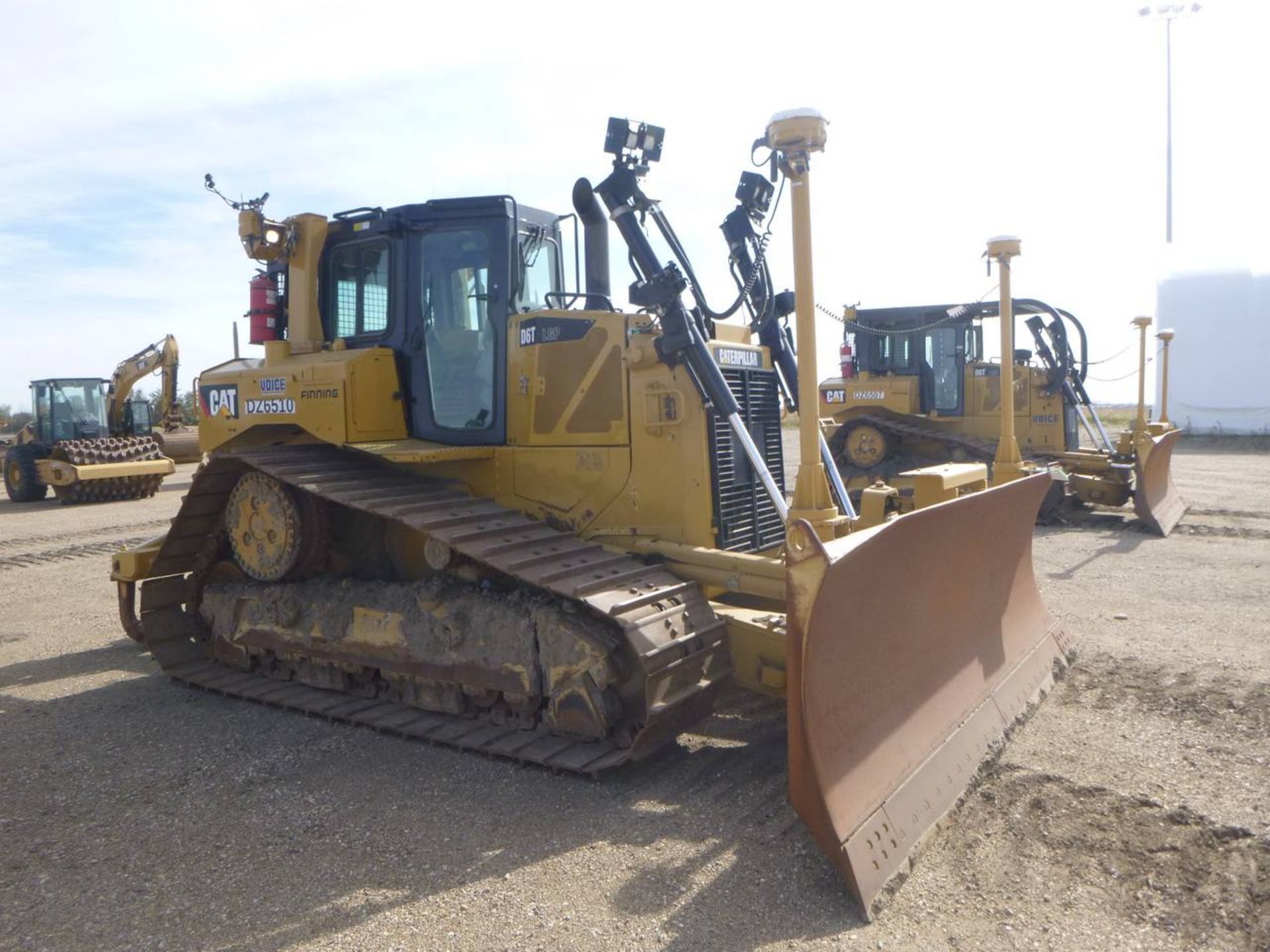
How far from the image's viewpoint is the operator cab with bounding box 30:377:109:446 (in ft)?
66.4

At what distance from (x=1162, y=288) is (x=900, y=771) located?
36.3 m

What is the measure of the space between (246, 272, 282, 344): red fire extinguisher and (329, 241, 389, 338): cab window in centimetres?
44

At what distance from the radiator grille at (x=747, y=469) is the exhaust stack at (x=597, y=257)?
117cm

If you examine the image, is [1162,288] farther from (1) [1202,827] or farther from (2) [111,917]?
(2) [111,917]

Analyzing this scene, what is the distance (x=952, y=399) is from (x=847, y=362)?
5.61 ft

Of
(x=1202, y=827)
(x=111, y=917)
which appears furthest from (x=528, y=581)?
(x=1202, y=827)

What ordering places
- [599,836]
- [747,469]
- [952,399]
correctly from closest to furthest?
[599,836] < [747,469] < [952,399]

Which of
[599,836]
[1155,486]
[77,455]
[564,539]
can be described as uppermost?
[77,455]

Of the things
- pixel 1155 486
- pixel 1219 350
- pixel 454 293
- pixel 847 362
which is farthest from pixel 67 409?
pixel 1219 350

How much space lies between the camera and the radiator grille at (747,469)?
18.1 feet

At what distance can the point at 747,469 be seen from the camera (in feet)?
18.9

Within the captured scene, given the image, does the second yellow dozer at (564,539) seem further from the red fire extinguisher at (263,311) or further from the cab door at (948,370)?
the cab door at (948,370)

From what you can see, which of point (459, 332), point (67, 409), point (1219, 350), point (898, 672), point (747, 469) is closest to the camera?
point (898, 672)

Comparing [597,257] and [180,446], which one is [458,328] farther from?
[180,446]
